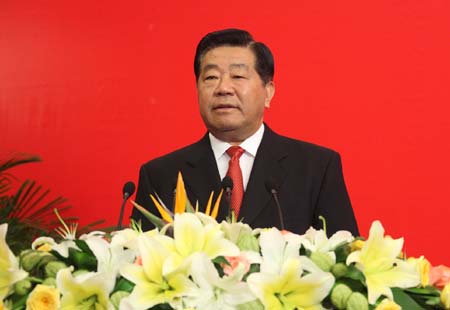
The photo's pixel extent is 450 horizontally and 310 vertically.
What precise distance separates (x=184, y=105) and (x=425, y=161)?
1004 mm

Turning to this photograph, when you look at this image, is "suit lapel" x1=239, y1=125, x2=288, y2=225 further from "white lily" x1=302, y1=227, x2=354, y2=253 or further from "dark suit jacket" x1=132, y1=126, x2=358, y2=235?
"white lily" x1=302, y1=227, x2=354, y2=253

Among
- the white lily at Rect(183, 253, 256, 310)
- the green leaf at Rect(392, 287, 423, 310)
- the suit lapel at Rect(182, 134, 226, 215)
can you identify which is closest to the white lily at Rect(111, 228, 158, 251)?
the white lily at Rect(183, 253, 256, 310)

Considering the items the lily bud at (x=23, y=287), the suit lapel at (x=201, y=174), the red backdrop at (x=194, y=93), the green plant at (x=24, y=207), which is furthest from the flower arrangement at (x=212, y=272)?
the red backdrop at (x=194, y=93)

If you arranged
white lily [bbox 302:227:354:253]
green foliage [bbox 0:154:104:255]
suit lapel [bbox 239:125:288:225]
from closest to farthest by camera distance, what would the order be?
white lily [bbox 302:227:354:253], suit lapel [bbox 239:125:288:225], green foliage [bbox 0:154:104:255]

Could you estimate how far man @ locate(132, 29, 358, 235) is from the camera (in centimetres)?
201

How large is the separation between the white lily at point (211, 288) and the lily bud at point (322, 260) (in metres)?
0.11

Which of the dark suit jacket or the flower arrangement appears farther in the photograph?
the dark suit jacket

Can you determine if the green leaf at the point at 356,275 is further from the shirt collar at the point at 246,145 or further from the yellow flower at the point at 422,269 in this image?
the shirt collar at the point at 246,145

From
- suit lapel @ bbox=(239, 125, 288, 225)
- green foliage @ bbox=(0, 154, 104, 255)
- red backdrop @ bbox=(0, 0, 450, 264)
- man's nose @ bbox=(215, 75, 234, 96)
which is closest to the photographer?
suit lapel @ bbox=(239, 125, 288, 225)

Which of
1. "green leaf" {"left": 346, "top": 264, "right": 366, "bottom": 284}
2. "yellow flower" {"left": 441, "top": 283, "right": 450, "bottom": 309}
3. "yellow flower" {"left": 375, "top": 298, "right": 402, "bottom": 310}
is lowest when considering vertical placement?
"yellow flower" {"left": 441, "top": 283, "right": 450, "bottom": 309}

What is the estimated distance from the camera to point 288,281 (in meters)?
0.91

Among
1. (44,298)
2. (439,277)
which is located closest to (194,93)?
(439,277)

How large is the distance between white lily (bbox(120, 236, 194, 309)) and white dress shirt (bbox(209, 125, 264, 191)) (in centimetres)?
118

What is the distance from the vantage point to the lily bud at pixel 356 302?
0.91m
